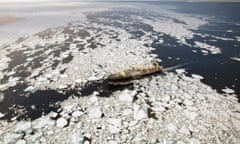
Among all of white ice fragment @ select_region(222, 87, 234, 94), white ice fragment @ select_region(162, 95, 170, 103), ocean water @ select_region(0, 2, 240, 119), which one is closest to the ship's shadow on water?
ocean water @ select_region(0, 2, 240, 119)

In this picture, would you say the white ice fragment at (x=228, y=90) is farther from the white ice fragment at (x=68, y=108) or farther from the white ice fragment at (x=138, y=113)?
the white ice fragment at (x=68, y=108)

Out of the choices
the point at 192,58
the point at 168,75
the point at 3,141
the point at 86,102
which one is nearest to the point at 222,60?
the point at 192,58

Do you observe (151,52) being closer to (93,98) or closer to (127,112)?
(93,98)

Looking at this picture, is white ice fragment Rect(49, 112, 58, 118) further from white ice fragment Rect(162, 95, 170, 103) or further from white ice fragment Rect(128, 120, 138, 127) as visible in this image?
white ice fragment Rect(162, 95, 170, 103)

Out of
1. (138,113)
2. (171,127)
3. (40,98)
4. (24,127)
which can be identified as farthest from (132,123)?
(40,98)

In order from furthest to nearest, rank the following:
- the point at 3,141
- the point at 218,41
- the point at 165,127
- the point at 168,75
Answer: the point at 218,41 → the point at 168,75 → the point at 165,127 → the point at 3,141

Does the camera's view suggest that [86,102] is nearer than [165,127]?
No

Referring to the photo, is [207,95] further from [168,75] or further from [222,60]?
[222,60]

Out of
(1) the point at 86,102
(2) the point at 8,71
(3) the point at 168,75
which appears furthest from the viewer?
(2) the point at 8,71
